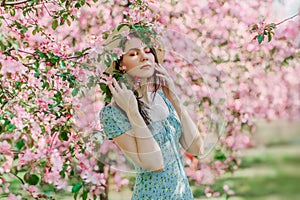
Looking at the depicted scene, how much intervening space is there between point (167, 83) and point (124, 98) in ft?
0.46

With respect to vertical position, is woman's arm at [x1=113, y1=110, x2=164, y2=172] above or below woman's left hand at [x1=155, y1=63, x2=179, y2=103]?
below

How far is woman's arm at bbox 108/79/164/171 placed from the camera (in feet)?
4.45

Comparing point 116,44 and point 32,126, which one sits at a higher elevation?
point 116,44

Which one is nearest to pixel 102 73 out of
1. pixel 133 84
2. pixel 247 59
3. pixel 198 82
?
pixel 133 84

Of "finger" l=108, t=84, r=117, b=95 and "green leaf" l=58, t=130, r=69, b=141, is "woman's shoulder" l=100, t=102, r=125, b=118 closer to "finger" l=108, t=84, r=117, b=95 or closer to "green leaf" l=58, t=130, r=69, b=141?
"finger" l=108, t=84, r=117, b=95

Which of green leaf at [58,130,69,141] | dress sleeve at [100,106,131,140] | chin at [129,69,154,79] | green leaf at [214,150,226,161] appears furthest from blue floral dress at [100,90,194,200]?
green leaf at [214,150,226,161]

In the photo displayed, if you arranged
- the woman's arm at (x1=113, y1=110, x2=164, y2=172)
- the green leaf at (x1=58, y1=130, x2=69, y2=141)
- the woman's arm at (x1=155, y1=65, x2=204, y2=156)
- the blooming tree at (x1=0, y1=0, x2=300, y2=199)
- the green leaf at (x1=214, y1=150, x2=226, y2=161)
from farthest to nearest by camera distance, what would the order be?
1. the green leaf at (x1=214, y1=150, x2=226, y2=161)
2. the green leaf at (x1=58, y1=130, x2=69, y2=141)
3. the blooming tree at (x1=0, y1=0, x2=300, y2=199)
4. the woman's arm at (x1=155, y1=65, x2=204, y2=156)
5. the woman's arm at (x1=113, y1=110, x2=164, y2=172)

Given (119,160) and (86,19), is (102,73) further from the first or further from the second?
(86,19)

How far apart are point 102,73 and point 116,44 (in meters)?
0.12

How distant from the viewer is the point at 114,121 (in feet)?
Result: 4.70

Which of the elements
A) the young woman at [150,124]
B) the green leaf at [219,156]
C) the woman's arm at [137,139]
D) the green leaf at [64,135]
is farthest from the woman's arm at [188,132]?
the green leaf at [219,156]

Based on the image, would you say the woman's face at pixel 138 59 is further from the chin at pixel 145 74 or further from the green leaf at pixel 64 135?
the green leaf at pixel 64 135

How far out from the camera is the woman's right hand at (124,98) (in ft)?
4.48

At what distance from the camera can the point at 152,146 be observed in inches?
53.5
